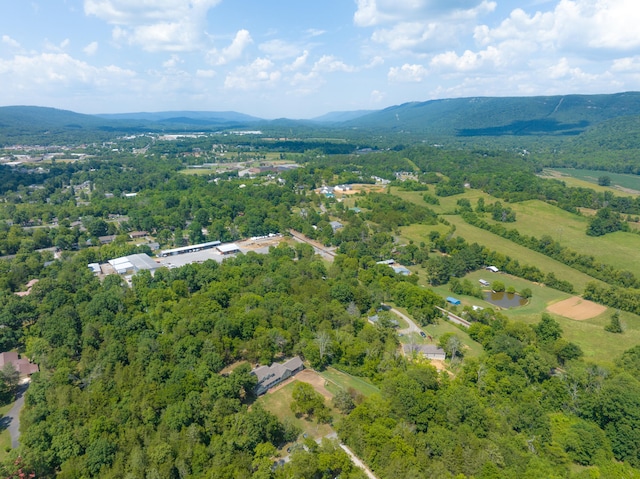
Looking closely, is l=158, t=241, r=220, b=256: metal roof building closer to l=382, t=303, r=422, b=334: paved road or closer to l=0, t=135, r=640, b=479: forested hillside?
l=0, t=135, r=640, b=479: forested hillside

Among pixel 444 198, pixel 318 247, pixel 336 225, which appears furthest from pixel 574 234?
pixel 318 247

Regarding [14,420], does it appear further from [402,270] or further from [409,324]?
[402,270]

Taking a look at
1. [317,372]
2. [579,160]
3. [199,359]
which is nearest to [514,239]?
[317,372]

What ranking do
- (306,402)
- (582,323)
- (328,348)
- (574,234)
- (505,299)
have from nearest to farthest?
(306,402)
(328,348)
(582,323)
(505,299)
(574,234)

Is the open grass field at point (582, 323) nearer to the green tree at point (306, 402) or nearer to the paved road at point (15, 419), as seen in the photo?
the green tree at point (306, 402)

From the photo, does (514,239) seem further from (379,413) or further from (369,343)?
(379,413)

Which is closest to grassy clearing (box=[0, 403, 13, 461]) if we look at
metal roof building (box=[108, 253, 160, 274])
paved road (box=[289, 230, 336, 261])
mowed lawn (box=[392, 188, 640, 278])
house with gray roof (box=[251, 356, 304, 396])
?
house with gray roof (box=[251, 356, 304, 396])

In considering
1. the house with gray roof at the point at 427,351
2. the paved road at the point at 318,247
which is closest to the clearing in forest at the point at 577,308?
the house with gray roof at the point at 427,351
